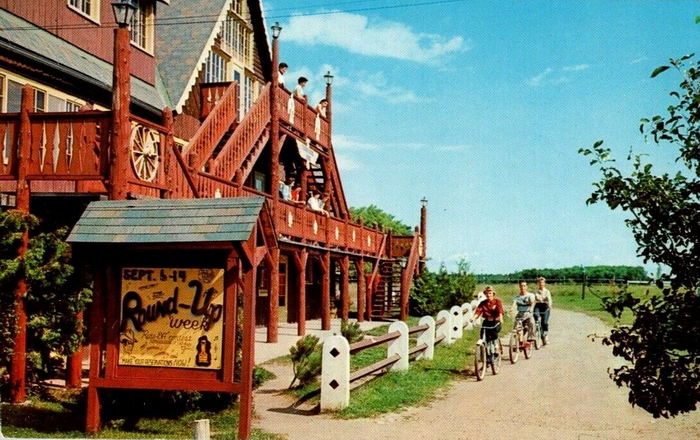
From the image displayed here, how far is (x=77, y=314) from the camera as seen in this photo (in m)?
10.2

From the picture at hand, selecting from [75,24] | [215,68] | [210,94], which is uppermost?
[215,68]

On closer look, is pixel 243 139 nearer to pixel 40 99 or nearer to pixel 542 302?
pixel 40 99

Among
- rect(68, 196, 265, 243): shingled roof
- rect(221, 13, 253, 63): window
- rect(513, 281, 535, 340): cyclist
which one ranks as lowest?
rect(513, 281, 535, 340): cyclist

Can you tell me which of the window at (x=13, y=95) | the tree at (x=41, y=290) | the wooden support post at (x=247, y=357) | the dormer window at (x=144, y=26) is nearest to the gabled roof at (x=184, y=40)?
the dormer window at (x=144, y=26)

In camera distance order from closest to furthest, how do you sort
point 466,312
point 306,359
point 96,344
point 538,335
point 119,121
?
point 96,344, point 119,121, point 306,359, point 538,335, point 466,312

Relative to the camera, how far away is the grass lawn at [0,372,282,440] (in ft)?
28.7

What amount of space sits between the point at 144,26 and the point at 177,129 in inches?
123

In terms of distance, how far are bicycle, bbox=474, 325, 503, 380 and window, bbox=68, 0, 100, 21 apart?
37.8ft

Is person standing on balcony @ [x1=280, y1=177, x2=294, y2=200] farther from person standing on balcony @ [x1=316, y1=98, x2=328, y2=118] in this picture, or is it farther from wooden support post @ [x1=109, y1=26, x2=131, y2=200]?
wooden support post @ [x1=109, y1=26, x2=131, y2=200]

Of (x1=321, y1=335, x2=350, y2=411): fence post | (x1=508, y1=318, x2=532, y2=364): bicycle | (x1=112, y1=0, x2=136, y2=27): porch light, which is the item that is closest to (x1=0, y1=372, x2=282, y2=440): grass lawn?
(x1=321, y1=335, x2=350, y2=411): fence post

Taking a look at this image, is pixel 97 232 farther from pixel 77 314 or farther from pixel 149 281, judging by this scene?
pixel 77 314

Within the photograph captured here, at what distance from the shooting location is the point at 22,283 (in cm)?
973

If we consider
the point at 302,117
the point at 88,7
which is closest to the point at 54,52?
the point at 88,7

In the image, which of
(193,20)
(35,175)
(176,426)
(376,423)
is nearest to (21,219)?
(35,175)
